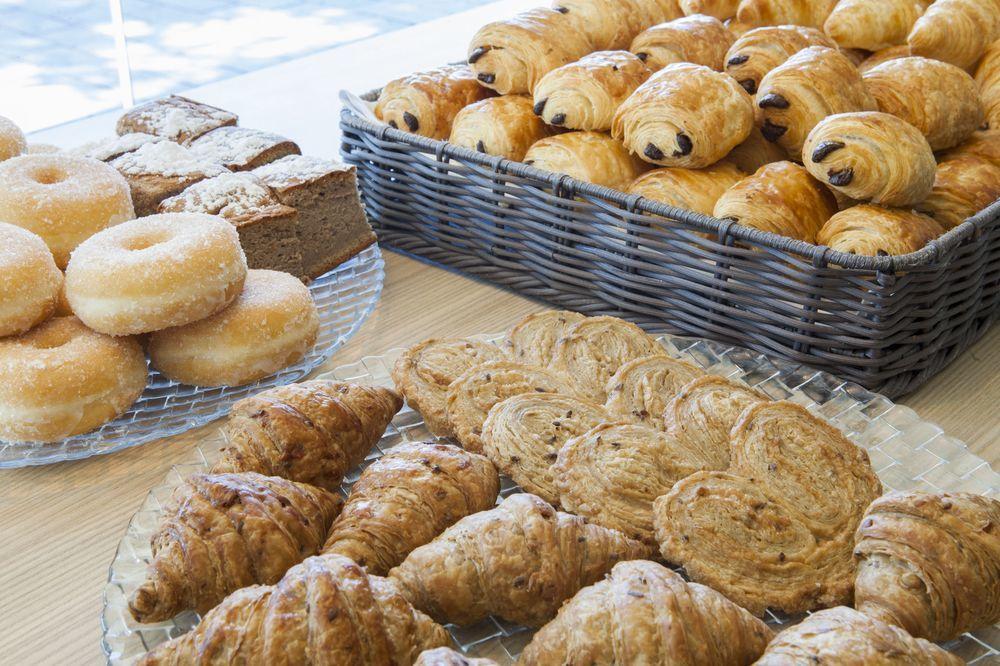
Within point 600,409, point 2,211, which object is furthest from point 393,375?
point 2,211

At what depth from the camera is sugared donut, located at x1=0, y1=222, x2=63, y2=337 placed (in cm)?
151

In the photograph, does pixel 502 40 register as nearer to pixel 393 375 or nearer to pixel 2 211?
pixel 393 375

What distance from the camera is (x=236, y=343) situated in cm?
160

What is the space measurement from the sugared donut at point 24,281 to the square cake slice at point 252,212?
12.7 inches

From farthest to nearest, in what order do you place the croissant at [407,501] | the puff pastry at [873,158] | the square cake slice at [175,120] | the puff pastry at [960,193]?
the square cake slice at [175,120], the puff pastry at [960,193], the puff pastry at [873,158], the croissant at [407,501]

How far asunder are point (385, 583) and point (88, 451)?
2.19 feet

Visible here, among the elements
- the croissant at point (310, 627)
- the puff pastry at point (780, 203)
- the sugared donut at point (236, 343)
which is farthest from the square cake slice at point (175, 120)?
the croissant at point (310, 627)

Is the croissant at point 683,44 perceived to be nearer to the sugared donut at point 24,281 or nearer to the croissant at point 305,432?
the croissant at point 305,432

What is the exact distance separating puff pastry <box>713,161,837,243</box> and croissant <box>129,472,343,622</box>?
0.87 metres

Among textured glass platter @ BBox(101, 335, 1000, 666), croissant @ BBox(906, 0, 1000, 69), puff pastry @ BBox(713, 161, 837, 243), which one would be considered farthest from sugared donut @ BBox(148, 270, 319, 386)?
croissant @ BBox(906, 0, 1000, 69)

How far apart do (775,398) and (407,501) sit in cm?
65

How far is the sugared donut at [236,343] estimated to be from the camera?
1599 millimetres

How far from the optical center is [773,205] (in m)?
1.61

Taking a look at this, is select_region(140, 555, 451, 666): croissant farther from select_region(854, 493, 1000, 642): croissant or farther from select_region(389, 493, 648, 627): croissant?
select_region(854, 493, 1000, 642): croissant
